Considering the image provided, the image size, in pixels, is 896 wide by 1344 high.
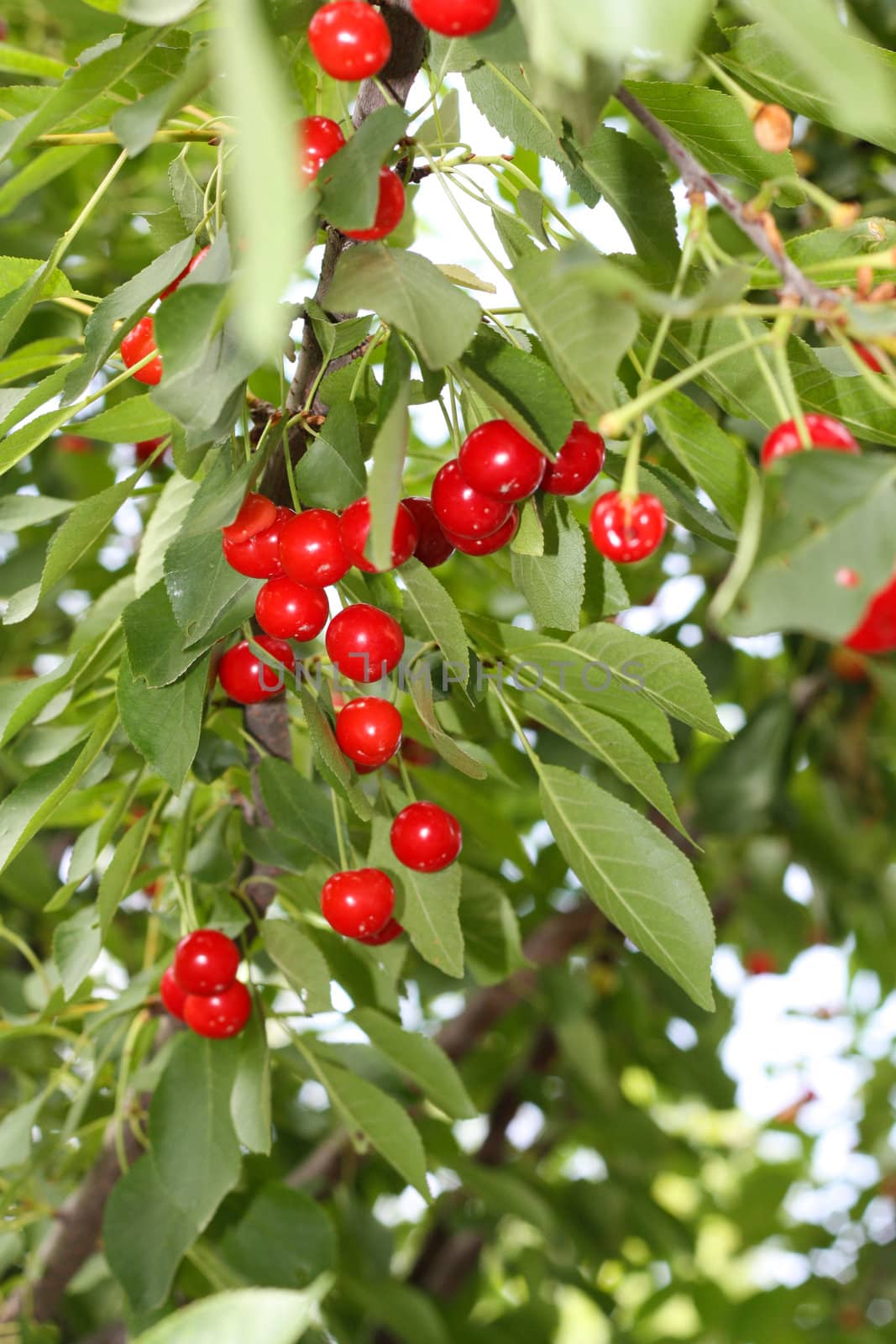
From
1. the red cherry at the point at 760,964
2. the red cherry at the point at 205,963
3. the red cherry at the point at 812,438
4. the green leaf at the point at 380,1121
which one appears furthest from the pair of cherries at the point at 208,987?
the red cherry at the point at 760,964

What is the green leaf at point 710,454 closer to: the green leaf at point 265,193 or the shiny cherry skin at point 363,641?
the shiny cherry skin at point 363,641

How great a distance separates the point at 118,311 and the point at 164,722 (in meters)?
0.33

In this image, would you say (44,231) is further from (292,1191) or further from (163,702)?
(292,1191)

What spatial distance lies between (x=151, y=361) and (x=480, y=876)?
707 mm

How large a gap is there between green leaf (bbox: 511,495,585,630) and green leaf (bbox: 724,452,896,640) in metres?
0.43

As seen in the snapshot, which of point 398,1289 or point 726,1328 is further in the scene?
point 726,1328

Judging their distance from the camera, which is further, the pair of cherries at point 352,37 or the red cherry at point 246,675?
the red cherry at point 246,675

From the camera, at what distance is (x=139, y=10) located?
0.60m

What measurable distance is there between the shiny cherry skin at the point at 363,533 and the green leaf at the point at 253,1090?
2.07ft

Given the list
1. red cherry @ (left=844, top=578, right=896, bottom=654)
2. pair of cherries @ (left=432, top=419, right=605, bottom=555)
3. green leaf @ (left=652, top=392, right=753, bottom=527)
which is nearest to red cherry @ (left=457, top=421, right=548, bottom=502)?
pair of cherries @ (left=432, top=419, right=605, bottom=555)

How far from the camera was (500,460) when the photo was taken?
2.68ft

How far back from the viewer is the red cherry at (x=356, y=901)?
1.12m

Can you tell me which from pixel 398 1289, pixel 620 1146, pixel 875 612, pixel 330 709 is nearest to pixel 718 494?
pixel 875 612

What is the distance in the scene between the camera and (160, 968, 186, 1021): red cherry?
128 cm
